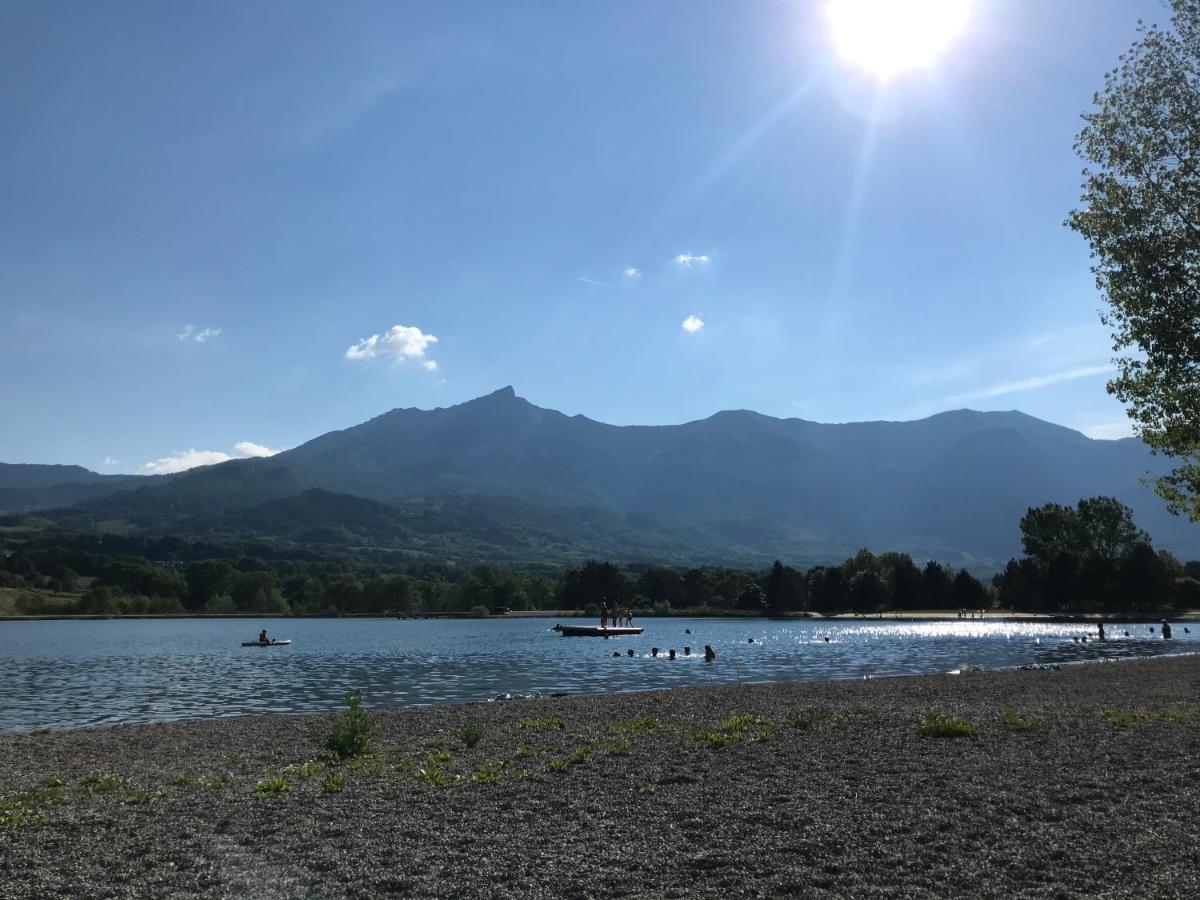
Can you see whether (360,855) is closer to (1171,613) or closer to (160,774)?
(160,774)

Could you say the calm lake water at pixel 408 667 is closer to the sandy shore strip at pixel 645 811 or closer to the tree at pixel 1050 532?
the sandy shore strip at pixel 645 811

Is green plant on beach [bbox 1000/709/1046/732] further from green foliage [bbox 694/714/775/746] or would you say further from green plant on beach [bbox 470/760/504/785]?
green plant on beach [bbox 470/760/504/785]

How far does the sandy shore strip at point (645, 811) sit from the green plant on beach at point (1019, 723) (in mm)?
236

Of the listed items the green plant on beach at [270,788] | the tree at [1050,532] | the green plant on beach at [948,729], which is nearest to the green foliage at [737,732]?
the green plant on beach at [948,729]

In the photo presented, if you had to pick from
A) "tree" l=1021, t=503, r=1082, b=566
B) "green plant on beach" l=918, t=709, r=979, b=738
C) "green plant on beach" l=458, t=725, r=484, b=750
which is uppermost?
"tree" l=1021, t=503, r=1082, b=566

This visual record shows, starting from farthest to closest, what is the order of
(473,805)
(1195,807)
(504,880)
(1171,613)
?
(1171,613), (473,805), (1195,807), (504,880)

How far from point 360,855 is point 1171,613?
17762cm

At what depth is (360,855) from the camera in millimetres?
12219

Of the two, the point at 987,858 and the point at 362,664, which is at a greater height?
the point at 987,858

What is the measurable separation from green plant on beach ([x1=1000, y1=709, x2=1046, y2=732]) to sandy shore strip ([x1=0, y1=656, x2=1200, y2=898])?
236 mm

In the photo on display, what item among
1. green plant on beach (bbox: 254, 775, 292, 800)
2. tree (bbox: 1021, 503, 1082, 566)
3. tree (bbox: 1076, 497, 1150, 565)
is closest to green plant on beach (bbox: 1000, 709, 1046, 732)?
green plant on beach (bbox: 254, 775, 292, 800)

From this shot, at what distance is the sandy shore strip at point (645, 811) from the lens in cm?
1079

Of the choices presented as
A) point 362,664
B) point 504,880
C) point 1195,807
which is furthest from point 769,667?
point 504,880

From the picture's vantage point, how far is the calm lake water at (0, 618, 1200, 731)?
45.4 m
